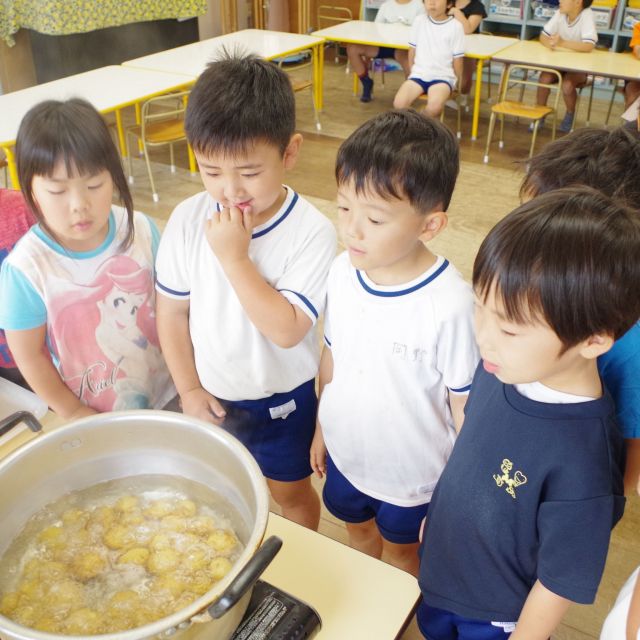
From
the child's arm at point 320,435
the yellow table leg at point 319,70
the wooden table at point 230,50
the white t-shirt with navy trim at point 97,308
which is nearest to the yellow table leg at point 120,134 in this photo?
the wooden table at point 230,50

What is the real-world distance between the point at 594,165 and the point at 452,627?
78cm

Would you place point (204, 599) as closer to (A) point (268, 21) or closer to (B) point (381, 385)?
(B) point (381, 385)

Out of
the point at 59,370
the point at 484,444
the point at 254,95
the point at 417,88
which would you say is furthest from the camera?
the point at 417,88

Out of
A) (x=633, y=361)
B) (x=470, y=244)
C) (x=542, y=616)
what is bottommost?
(x=470, y=244)

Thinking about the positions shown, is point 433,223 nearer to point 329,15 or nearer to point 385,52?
point 385,52

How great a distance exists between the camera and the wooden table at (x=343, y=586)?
0.81 m

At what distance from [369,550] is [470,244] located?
228cm

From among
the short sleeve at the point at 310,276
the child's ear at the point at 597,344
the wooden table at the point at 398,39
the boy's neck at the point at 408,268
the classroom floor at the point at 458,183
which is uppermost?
the child's ear at the point at 597,344

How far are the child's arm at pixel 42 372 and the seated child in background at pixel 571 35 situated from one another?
14.4 ft

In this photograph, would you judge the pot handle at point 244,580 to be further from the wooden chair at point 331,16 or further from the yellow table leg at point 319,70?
the wooden chair at point 331,16

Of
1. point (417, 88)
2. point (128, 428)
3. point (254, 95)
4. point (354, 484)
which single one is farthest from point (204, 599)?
point (417, 88)

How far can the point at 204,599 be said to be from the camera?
2.00 ft

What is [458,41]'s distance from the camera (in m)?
4.40

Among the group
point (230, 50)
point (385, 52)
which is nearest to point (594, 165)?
point (230, 50)
